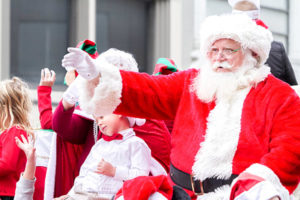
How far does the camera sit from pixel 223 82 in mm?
3006

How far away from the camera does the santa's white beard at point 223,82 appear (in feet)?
9.84

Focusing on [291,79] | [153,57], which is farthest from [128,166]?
[153,57]

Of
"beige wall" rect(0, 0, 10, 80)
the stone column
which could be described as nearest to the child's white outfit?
"beige wall" rect(0, 0, 10, 80)

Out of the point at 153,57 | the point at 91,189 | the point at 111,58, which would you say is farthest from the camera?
the point at 153,57

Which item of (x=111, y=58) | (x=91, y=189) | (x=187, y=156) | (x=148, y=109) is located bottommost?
(x=91, y=189)

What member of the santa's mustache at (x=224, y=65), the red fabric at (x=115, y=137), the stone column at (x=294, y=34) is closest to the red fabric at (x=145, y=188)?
the santa's mustache at (x=224, y=65)

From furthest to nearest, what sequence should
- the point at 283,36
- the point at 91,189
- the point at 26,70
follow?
the point at 283,36 < the point at 26,70 < the point at 91,189

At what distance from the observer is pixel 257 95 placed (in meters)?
2.96

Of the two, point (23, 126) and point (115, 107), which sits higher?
point (115, 107)

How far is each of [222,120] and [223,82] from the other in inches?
7.7

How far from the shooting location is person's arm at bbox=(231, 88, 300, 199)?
2672 mm

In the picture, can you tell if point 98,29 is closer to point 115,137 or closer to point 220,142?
point 115,137

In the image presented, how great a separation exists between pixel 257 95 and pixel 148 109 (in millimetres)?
533

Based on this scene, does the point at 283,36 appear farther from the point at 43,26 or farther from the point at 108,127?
the point at 108,127
